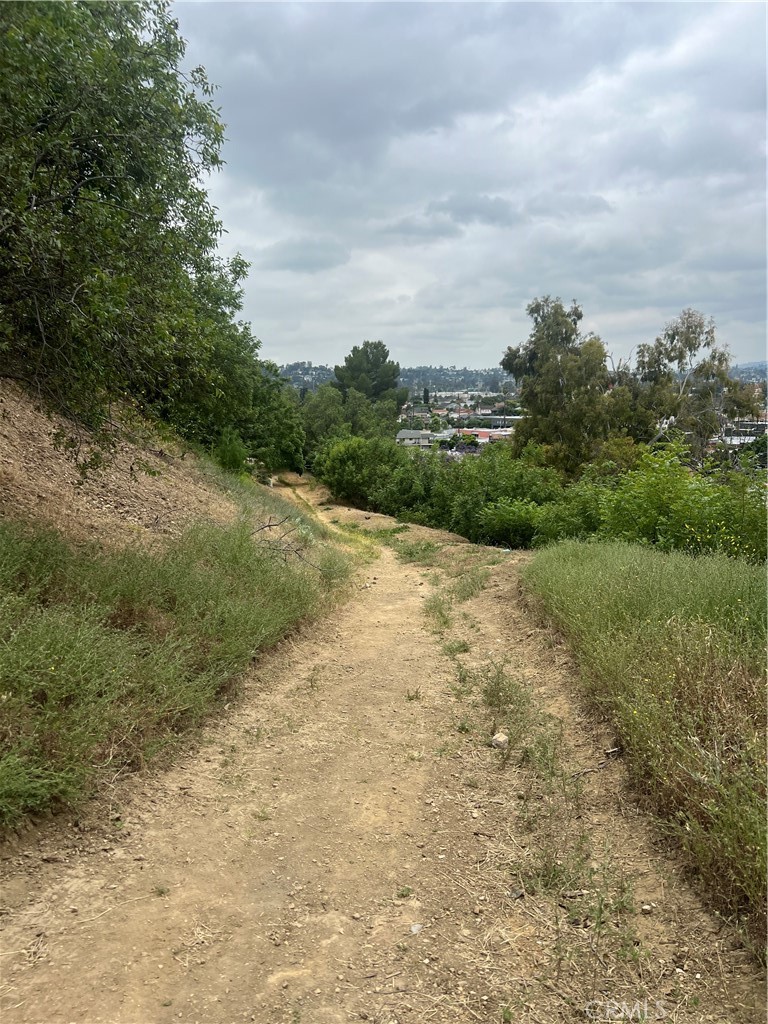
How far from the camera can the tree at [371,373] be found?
7119cm

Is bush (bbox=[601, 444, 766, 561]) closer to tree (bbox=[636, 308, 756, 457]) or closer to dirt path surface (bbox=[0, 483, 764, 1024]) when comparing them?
dirt path surface (bbox=[0, 483, 764, 1024])

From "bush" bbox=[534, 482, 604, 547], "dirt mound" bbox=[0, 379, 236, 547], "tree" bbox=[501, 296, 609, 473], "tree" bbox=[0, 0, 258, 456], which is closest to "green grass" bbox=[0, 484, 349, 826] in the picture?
"dirt mound" bbox=[0, 379, 236, 547]

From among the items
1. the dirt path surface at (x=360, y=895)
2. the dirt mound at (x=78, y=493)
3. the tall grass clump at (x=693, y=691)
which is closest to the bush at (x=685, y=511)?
the tall grass clump at (x=693, y=691)

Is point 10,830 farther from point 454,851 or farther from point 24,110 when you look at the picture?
point 24,110

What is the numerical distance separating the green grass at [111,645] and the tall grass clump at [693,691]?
2894mm

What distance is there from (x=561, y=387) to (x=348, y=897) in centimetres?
3075

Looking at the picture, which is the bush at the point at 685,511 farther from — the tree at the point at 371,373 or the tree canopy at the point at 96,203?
the tree at the point at 371,373

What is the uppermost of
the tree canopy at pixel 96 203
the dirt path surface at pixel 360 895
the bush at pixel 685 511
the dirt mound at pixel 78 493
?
the tree canopy at pixel 96 203

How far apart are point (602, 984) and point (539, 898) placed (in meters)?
0.54

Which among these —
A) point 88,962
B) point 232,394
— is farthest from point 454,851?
point 232,394

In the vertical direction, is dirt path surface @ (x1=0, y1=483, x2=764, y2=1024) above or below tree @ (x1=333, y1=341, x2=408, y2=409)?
below

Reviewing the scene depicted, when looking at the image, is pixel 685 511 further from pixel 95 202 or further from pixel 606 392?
pixel 606 392

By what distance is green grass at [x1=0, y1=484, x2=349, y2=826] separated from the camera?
312cm

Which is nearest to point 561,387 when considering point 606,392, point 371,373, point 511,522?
point 606,392
